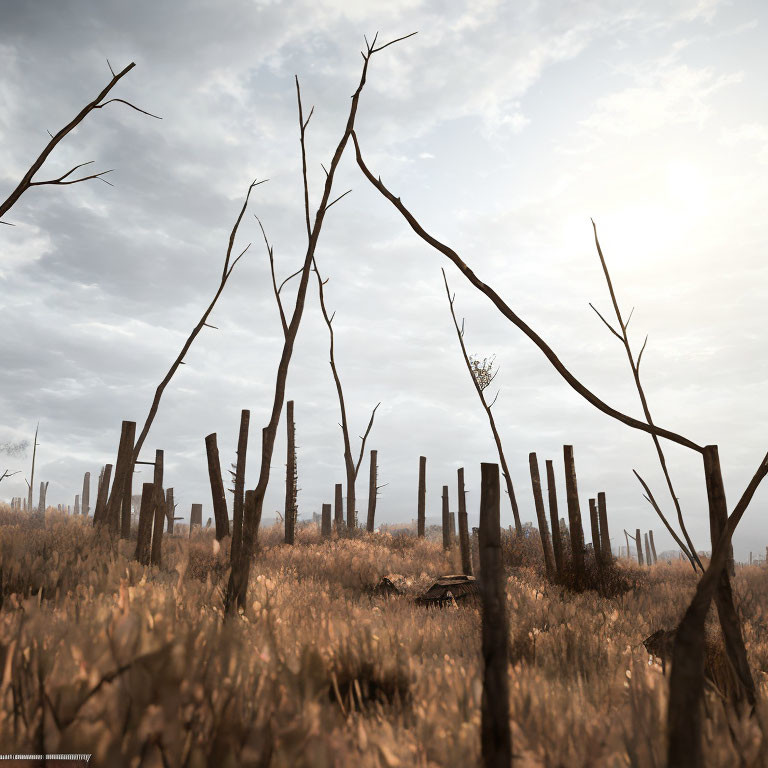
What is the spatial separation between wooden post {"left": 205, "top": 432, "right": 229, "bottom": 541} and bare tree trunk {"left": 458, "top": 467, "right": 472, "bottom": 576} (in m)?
4.85

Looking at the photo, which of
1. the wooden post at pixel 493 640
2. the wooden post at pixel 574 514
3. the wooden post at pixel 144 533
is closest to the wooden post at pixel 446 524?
the wooden post at pixel 574 514

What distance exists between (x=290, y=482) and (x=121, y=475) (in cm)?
633

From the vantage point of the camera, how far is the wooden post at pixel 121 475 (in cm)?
1023

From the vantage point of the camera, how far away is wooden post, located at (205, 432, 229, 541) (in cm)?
921

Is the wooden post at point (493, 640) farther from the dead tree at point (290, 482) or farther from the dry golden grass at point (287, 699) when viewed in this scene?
the dead tree at point (290, 482)

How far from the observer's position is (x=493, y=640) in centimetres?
198

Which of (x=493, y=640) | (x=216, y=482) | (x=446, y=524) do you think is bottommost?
(x=446, y=524)

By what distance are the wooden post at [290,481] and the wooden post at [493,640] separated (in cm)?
1387

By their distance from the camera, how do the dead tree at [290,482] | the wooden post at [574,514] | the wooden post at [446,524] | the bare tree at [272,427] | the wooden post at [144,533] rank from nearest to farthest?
the bare tree at [272,427] < the wooden post at [144,533] < the wooden post at [574,514] < the dead tree at [290,482] < the wooden post at [446,524]

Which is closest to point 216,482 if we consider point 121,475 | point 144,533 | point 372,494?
point 144,533

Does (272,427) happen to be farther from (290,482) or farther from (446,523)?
(446,523)

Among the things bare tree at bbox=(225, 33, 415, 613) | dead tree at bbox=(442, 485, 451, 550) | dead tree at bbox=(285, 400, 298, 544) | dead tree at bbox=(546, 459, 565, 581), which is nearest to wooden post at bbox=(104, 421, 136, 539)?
dead tree at bbox=(285, 400, 298, 544)

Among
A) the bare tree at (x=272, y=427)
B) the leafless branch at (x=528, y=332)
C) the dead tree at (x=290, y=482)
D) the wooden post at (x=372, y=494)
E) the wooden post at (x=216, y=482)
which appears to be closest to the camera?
the leafless branch at (x=528, y=332)

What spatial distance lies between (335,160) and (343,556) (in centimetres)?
878
